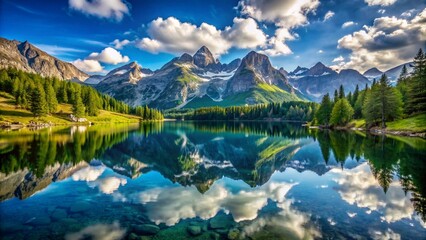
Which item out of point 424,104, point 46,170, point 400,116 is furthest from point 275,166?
point 400,116

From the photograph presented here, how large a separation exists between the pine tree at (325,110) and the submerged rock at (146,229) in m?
121

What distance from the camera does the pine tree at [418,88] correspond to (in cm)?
7718

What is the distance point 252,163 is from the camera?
37.5m

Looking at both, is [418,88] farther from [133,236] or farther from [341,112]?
[133,236]

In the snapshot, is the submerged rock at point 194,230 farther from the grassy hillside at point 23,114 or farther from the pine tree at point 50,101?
the pine tree at point 50,101

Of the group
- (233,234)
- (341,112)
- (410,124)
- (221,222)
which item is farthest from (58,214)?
(341,112)

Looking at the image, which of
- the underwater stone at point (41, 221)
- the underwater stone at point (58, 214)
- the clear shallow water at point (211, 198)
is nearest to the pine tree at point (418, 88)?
the clear shallow water at point (211, 198)

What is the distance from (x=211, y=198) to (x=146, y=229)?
7.29 m

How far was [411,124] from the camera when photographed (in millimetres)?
75125

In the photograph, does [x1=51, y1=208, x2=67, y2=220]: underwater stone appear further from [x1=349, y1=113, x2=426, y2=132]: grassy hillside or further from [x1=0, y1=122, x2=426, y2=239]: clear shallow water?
[x1=349, y1=113, x2=426, y2=132]: grassy hillside

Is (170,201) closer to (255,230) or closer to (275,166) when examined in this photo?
(255,230)

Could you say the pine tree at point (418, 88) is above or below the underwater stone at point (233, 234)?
above

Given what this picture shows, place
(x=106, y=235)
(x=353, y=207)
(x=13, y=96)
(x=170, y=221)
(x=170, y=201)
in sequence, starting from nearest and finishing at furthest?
(x=106, y=235) < (x=170, y=221) < (x=353, y=207) < (x=170, y=201) < (x=13, y=96)

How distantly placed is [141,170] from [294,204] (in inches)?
829
